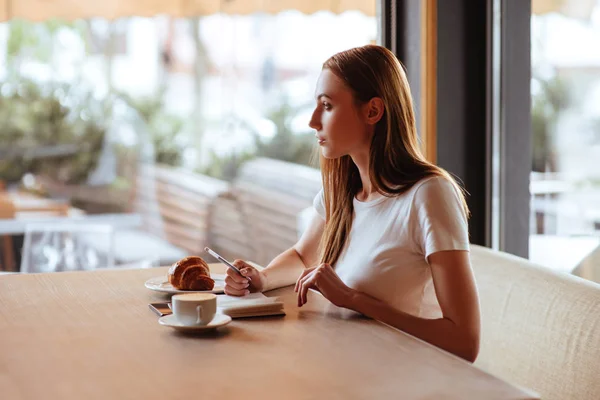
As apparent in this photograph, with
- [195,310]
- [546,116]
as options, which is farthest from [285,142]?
[195,310]

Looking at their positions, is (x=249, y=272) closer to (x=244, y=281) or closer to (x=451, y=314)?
(x=244, y=281)

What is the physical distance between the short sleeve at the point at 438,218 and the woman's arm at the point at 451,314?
2 cm

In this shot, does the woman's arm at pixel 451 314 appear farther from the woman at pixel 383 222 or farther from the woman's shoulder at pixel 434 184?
the woman's shoulder at pixel 434 184

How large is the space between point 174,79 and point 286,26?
50 centimetres

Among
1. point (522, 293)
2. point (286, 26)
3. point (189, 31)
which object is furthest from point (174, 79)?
point (522, 293)

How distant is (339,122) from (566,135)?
115cm

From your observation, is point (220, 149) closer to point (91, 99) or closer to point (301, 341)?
point (91, 99)

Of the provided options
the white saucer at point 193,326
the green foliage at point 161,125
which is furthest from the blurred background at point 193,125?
the white saucer at point 193,326

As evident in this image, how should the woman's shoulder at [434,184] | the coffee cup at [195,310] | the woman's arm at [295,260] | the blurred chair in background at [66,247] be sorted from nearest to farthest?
the coffee cup at [195,310] < the woman's shoulder at [434,184] < the woman's arm at [295,260] < the blurred chair in background at [66,247]

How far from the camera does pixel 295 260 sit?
2162 mm

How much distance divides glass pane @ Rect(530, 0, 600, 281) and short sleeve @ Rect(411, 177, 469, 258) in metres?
1.04

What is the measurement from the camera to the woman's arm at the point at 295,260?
2.05m

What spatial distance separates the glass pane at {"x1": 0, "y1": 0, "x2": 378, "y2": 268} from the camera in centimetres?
305

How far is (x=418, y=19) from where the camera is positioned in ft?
9.66
